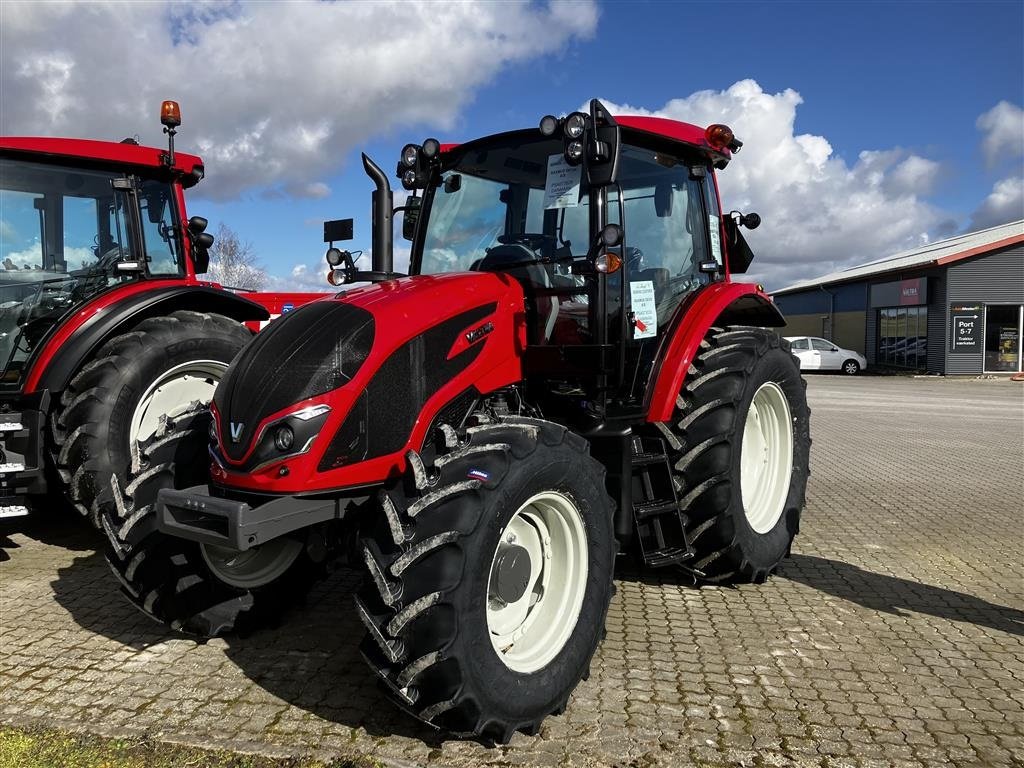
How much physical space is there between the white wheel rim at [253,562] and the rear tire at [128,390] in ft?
3.82

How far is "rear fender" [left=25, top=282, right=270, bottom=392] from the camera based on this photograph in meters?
5.12

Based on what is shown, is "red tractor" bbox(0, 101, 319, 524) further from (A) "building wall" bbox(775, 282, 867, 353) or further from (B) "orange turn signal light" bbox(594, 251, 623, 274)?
(A) "building wall" bbox(775, 282, 867, 353)

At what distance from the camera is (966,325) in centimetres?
2677

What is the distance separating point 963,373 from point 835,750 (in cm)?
2783

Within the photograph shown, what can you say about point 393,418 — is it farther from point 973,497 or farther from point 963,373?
point 963,373

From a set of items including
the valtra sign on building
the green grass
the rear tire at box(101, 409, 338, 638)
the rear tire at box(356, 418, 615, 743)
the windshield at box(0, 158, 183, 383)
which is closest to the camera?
the rear tire at box(356, 418, 615, 743)

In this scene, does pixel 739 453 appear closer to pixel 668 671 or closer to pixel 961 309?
pixel 668 671

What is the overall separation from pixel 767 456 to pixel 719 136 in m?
1.94

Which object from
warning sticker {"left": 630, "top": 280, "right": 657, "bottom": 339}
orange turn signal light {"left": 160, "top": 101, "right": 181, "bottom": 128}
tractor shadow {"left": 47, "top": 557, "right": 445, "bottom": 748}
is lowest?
tractor shadow {"left": 47, "top": 557, "right": 445, "bottom": 748}

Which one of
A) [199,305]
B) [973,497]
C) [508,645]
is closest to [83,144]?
[199,305]

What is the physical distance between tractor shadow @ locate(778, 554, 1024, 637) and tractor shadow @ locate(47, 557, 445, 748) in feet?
8.53

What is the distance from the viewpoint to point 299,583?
3.95 metres

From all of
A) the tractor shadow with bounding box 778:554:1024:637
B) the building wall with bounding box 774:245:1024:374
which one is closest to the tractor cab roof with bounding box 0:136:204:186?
the tractor shadow with bounding box 778:554:1024:637

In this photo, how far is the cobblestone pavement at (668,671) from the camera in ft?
9.69
